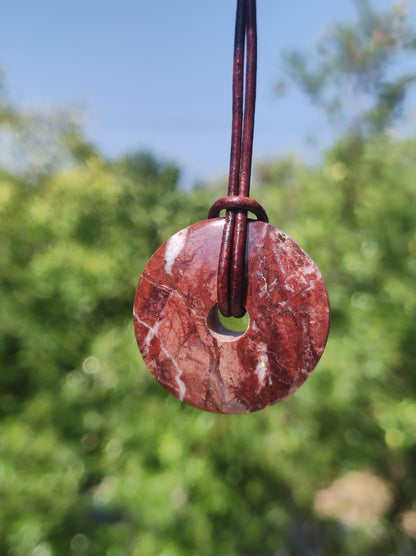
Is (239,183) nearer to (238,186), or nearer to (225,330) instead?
(238,186)

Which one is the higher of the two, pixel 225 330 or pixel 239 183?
pixel 239 183

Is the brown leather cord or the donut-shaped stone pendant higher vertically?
the brown leather cord

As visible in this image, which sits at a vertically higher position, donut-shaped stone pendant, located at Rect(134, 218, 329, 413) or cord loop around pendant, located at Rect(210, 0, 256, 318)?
cord loop around pendant, located at Rect(210, 0, 256, 318)

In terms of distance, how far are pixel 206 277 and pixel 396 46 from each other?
714cm

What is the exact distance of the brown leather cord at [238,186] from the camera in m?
0.59

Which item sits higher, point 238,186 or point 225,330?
point 238,186

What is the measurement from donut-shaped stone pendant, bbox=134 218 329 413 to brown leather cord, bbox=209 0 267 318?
2 centimetres

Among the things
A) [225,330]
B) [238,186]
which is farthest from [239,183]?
[225,330]

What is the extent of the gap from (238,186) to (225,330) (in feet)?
0.76

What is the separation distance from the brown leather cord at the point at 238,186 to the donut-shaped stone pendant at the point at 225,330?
2 cm

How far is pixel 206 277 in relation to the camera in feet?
2.06

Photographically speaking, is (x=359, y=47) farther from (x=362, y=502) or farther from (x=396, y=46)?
(x=362, y=502)

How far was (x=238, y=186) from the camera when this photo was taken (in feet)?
2.05

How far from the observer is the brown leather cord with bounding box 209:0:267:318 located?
59 centimetres
